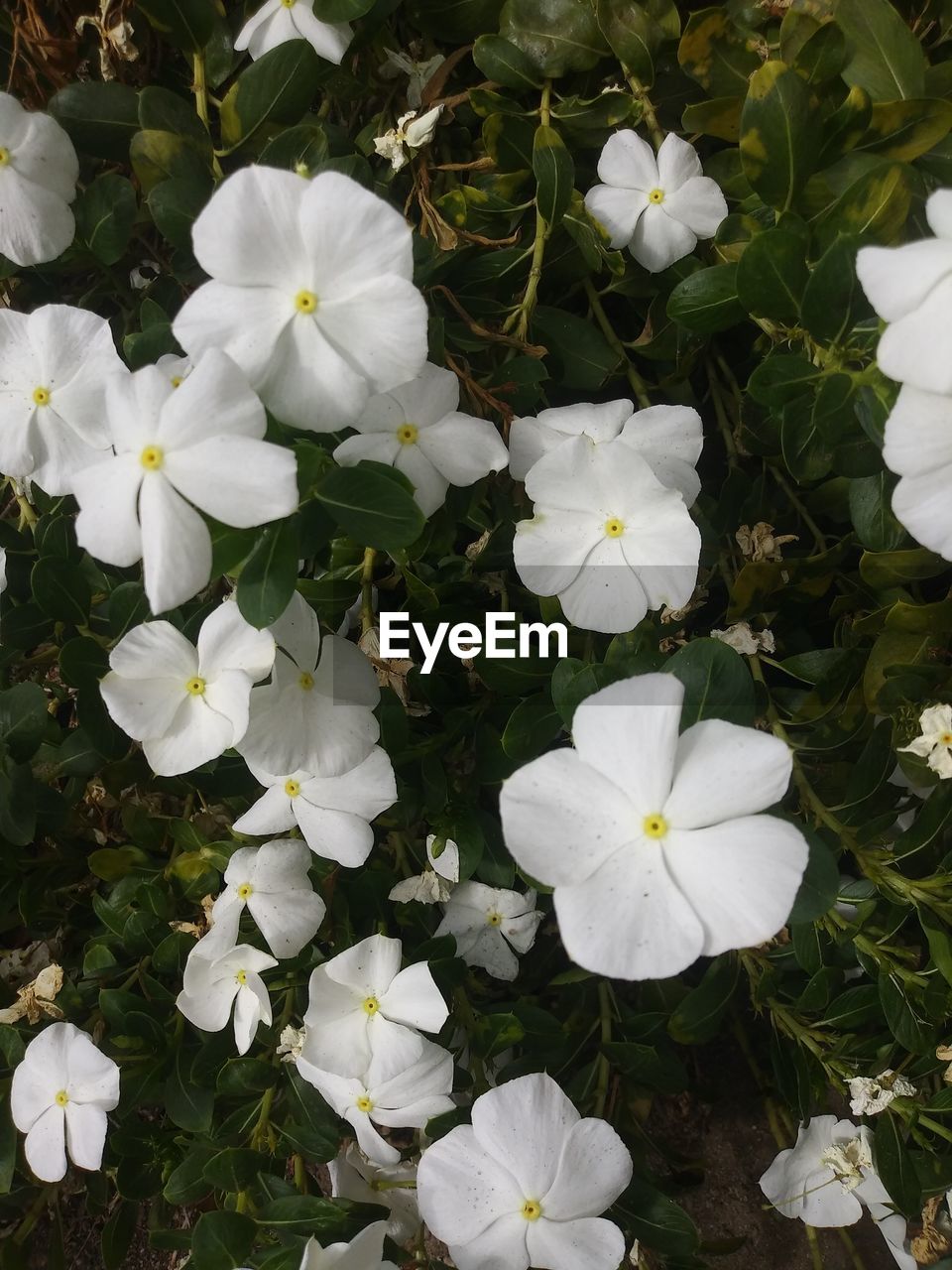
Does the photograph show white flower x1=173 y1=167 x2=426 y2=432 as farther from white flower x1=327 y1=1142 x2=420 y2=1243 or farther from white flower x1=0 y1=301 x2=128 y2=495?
white flower x1=327 y1=1142 x2=420 y2=1243

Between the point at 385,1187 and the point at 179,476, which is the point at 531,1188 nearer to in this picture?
the point at 385,1187

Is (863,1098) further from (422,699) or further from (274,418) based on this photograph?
(274,418)

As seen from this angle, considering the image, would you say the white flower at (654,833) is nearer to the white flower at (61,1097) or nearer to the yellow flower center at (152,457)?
the yellow flower center at (152,457)

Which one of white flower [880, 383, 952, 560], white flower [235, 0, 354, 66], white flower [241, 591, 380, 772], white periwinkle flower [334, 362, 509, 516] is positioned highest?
white flower [235, 0, 354, 66]

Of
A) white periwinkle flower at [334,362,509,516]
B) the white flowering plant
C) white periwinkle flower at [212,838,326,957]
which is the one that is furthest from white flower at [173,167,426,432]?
white periwinkle flower at [212,838,326,957]

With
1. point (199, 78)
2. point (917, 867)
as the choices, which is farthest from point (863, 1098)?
point (199, 78)

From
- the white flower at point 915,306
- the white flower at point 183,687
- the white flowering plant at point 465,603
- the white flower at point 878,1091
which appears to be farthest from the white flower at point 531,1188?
the white flower at point 915,306
